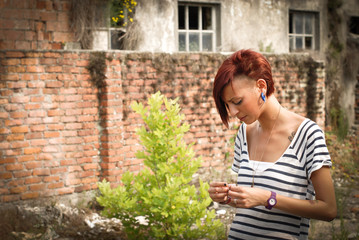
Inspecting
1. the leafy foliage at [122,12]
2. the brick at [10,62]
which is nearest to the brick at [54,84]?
the brick at [10,62]

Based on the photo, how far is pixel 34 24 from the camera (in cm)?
667

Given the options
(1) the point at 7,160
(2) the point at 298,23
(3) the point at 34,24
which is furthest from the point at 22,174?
(2) the point at 298,23

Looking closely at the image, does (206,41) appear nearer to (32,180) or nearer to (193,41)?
(193,41)

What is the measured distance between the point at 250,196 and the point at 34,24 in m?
5.70

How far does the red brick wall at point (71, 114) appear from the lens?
5199 mm

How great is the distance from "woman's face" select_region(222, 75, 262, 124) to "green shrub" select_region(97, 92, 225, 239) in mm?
1858

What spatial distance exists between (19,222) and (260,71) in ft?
13.1

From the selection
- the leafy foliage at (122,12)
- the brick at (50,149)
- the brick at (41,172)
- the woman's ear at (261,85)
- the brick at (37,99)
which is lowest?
the brick at (41,172)

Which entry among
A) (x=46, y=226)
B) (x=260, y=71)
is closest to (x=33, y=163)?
Result: (x=46, y=226)

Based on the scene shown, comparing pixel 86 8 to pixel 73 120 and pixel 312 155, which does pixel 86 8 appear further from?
pixel 312 155

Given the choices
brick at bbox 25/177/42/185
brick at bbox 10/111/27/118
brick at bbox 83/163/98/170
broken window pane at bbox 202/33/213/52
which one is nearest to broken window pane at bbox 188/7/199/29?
broken window pane at bbox 202/33/213/52

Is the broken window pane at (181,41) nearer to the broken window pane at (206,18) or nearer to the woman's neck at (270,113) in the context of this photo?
the broken window pane at (206,18)

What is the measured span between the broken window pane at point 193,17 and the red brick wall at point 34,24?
2951 mm

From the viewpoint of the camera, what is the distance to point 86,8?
7.29 m
